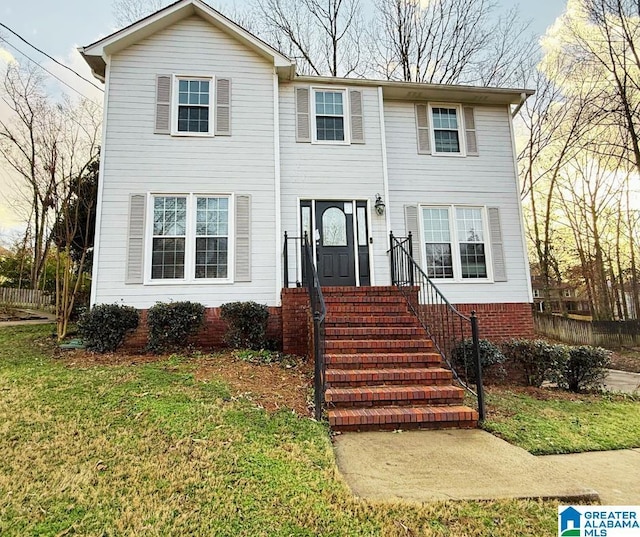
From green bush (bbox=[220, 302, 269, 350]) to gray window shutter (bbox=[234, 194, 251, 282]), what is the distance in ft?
2.60

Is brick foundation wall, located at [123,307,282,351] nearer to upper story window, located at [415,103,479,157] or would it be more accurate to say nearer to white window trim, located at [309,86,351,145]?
white window trim, located at [309,86,351,145]

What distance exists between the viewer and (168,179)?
8438 millimetres

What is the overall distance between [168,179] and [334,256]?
399 cm

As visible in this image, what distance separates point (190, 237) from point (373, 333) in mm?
4583

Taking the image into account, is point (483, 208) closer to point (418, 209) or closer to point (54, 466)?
point (418, 209)

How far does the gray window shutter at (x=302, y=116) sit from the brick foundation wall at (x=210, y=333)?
413 cm

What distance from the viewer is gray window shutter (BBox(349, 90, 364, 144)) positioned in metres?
9.39

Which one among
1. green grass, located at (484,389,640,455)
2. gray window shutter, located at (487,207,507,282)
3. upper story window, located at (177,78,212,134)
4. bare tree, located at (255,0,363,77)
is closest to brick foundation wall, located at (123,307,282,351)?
upper story window, located at (177,78,212,134)

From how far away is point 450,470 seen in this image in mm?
3303

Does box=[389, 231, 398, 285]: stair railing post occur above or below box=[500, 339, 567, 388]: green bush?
above

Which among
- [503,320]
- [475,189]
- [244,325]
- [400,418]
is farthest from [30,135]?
[503,320]

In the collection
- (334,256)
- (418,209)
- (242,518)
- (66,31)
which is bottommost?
(242,518)

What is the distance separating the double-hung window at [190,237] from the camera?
8219 millimetres

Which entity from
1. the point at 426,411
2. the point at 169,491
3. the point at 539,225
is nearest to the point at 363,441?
the point at 426,411
